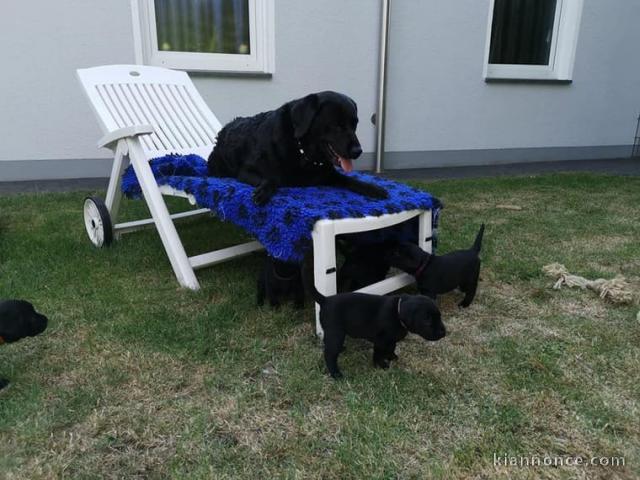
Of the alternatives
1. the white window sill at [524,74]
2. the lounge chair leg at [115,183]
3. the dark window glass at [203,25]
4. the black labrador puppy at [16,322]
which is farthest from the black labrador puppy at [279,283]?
the white window sill at [524,74]

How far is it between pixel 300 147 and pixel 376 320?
3.44 feet

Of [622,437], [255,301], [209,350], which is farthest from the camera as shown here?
[255,301]

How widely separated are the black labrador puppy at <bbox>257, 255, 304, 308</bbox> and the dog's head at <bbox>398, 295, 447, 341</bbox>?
2.18 ft

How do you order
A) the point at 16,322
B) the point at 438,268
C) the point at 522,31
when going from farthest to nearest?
the point at 522,31 < the point at 438,268 < the point at 16,322

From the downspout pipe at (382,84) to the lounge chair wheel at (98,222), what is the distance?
3997 mm

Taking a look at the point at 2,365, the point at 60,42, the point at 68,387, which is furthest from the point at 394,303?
the point at 60,42

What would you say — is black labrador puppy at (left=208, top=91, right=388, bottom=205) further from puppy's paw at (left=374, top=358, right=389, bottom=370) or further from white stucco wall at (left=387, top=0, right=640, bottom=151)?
white stucco wall at (left=387, top=0, right=640, bottom=151)

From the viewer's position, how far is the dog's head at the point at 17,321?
1.48m

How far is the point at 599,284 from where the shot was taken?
2398 mm

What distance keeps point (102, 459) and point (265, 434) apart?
449 millimetres

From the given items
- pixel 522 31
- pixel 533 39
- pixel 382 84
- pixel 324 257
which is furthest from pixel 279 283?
pixel 533 39

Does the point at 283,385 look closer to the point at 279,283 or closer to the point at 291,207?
the point at 279,283

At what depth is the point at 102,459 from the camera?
1295 mm

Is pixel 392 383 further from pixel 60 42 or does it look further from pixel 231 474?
pixel 60 42
